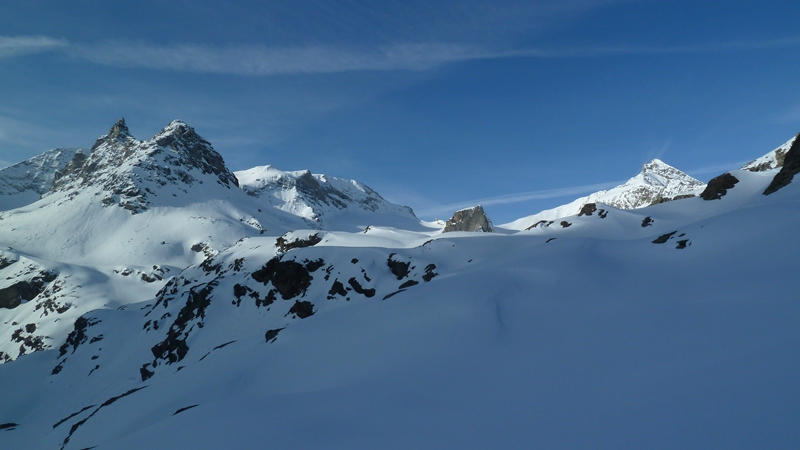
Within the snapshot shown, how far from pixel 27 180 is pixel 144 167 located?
112 metres

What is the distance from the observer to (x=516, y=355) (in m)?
11.7

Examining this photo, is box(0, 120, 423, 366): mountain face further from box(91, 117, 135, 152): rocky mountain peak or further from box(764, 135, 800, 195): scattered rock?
box(764, 135, 800, 195): scattered rock

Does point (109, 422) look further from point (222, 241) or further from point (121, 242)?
point (121, 242)

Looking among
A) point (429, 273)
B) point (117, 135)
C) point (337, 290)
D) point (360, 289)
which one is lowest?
point (360, 289)

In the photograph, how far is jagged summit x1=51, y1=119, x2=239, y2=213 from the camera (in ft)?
361

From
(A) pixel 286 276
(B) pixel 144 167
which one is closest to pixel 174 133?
(B) pixel 144 167

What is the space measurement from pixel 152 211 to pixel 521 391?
4741 inches

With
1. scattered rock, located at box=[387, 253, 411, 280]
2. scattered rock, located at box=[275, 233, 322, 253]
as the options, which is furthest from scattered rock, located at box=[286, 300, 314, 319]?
scattered rock, located at box=[275, 233, 322, 253]

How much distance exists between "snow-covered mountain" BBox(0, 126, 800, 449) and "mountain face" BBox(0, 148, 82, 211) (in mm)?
181044

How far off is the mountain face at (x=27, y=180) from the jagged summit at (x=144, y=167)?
21580 mm

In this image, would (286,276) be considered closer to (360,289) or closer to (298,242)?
(360,289)

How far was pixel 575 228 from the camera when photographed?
39.9 metres

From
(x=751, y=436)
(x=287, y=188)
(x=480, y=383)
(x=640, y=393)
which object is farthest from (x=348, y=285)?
(x=287, y=188)

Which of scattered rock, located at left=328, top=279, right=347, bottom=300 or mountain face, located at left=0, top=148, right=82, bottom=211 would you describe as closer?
scattered rock, located at left=328, top=279, right=347, bottom=300
